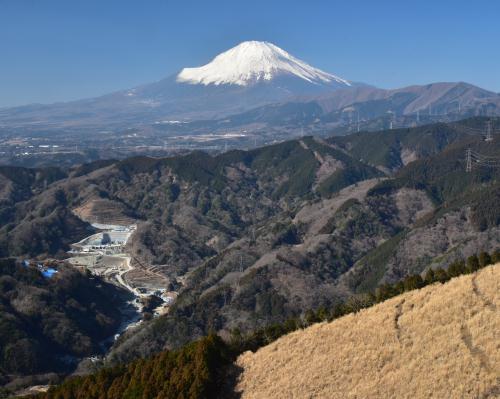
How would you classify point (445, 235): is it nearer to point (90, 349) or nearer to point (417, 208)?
point (417, 208)

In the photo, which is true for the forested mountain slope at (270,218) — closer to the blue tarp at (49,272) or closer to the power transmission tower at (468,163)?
the power transmission tower at (468,163)

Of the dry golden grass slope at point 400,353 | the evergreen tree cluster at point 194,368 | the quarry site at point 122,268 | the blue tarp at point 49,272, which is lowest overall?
the quarry site at point 122,268

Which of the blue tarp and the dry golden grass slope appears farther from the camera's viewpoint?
the blue tarp

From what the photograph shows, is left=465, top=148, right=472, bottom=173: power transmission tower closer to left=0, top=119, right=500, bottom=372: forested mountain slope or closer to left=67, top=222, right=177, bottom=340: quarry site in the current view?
left=0, top=119, right=500, bottom=372: forested mountain slope

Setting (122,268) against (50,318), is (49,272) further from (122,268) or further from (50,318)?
(122,268)

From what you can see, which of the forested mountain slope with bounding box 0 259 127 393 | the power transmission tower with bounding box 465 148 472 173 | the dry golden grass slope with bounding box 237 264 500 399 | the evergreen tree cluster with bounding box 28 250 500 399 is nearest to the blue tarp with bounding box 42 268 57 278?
the forested mountain slope with bounding box 0 259 127 393

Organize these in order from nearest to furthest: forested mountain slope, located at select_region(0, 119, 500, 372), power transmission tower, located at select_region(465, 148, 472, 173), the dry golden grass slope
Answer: the dry golden grass slope < forested mountain slope, located at select_region(0, 119, 500, 372) < power transmission tower, located at select_region(465, 148, 472, 173)

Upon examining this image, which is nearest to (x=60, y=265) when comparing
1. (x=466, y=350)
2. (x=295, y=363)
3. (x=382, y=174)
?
(x=295, y=363)

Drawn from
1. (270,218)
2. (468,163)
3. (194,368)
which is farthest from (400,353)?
(270,218)

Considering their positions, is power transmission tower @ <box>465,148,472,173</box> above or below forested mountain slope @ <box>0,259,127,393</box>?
above

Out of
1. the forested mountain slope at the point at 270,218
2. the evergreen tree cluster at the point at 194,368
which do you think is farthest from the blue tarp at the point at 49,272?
the evergreen tree cluster at the point at 194,368

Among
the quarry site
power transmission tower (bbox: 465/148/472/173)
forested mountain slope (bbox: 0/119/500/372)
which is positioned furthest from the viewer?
power transmission tower (bbox: 465/148/472/173)
